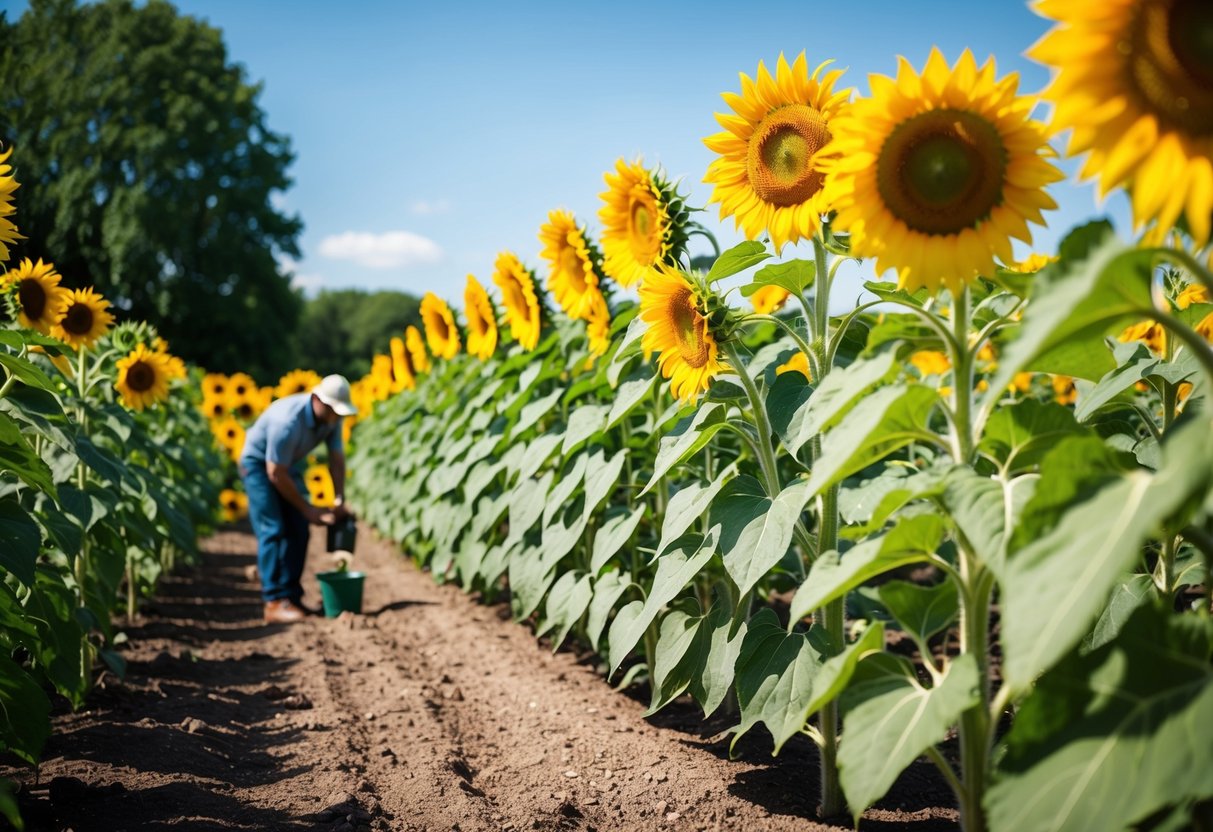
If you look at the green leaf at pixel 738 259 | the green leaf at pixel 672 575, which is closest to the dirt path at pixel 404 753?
the green leaf at pixel 672 575

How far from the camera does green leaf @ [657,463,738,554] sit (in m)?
2.66

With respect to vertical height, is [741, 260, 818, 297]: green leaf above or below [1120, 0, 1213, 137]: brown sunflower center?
below

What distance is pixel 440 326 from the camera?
21.5ft

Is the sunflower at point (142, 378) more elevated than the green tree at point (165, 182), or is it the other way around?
the green tree at point (165, 182)

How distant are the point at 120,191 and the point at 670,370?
31665 mm

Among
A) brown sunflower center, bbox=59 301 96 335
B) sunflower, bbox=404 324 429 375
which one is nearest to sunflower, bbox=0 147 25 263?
brown sunflower center, bbox=59 301 96 335

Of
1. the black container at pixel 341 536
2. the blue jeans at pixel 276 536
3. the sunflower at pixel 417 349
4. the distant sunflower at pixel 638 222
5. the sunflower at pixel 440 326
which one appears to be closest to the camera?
the distant sunflower at pixel 638 222

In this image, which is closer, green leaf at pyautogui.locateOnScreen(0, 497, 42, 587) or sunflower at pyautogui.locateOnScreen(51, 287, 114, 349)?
green leaf at pyautogui.locateOnScreen(0, 497, 42, 587)

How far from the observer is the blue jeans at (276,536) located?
7.05 m

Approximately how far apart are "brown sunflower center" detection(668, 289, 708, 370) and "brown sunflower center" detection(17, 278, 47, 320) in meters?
3.67

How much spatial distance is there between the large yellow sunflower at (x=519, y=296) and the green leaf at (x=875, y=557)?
315 centimetres

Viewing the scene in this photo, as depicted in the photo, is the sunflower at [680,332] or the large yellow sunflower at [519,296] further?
the large yellow sunflower at [519,296]

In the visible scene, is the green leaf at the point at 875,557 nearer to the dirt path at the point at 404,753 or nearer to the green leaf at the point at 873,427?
the green leaf at the point at 873,427

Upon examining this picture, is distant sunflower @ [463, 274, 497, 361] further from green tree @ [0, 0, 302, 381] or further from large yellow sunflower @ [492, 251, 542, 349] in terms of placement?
green tree @ [0, 0, 302, 381]
